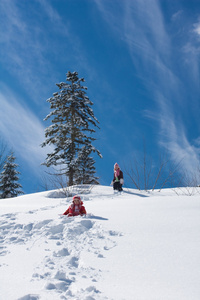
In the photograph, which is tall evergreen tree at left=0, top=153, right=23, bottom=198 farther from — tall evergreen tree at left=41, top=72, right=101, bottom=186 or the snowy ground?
the snowy ground

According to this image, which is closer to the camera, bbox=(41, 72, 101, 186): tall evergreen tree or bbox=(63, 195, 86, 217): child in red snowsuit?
bbox=(63, 195, 86, 217): child in red snowsuit

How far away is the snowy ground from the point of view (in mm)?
1839

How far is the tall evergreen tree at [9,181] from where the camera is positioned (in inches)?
719

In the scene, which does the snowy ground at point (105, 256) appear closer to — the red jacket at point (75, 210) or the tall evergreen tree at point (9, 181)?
the red jacket at point (75, 210)

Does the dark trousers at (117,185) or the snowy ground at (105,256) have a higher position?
the dark trousers at (117,185)

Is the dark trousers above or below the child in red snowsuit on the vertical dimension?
above

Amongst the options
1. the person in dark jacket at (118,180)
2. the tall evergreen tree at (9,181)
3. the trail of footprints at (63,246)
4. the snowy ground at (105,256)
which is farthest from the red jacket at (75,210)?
the tall evergreen tree at (9,181)

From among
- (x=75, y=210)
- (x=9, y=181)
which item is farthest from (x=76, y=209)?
(x=9, y=181)

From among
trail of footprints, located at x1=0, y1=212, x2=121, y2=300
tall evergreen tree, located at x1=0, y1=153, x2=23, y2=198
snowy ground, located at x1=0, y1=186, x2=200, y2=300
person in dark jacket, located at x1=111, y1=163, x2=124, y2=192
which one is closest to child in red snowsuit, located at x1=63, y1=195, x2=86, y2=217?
snowy ground, located at x1=0, y1=186, x2=200, y2=300

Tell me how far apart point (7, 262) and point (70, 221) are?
149 centimetres

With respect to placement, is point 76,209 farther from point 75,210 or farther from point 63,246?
point 63,246

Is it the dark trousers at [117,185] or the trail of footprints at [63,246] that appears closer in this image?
the trail of footprints at [63,246]

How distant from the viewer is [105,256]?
2496 mm

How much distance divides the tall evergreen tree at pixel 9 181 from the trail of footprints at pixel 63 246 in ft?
49.9
